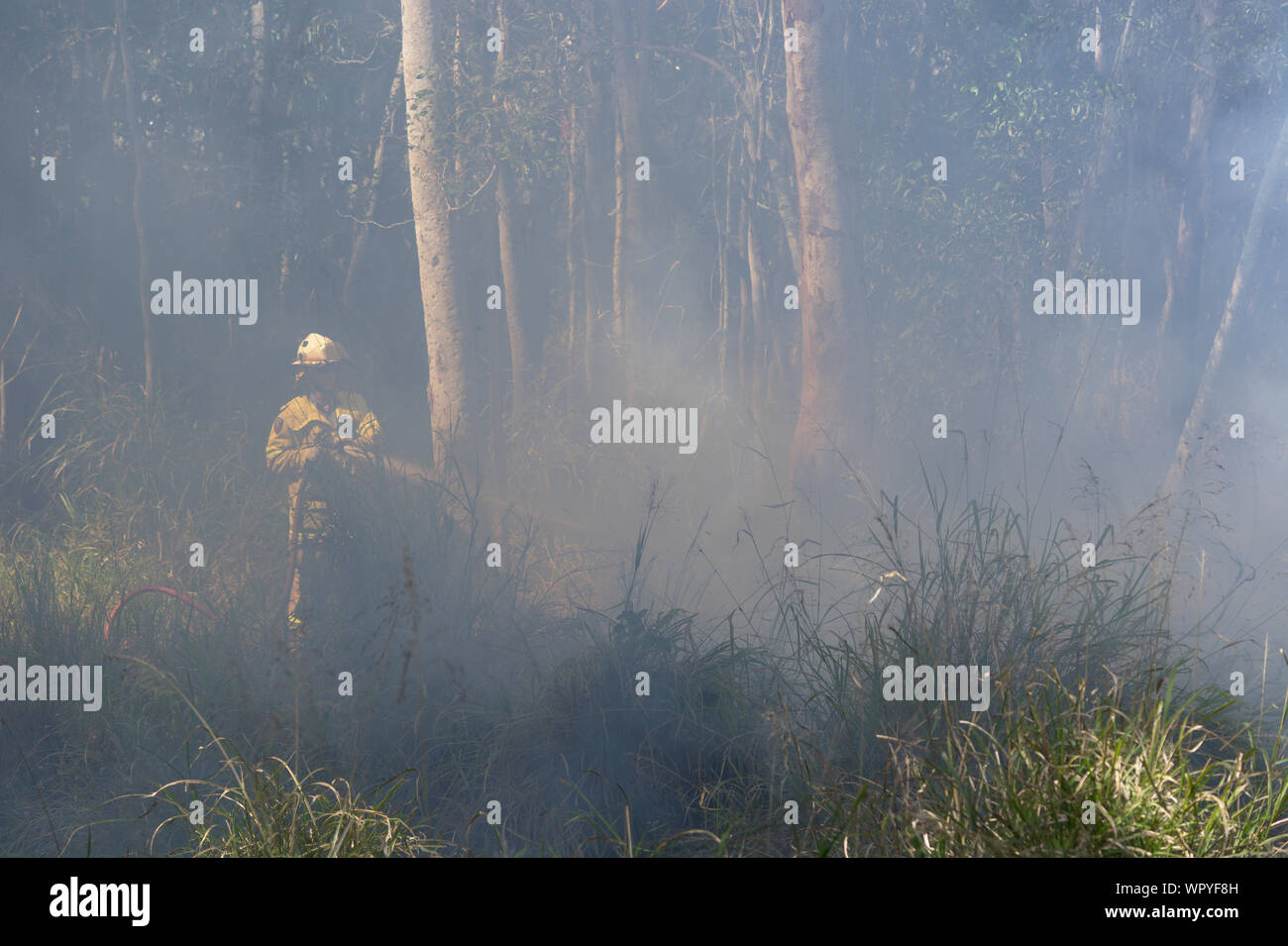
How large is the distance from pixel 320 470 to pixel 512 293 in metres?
3.81

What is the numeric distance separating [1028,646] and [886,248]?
23.8ft

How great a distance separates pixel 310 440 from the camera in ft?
16.0

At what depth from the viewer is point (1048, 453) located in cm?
846

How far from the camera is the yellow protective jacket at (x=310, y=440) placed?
15.3ft

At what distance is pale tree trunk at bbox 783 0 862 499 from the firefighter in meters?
2.78

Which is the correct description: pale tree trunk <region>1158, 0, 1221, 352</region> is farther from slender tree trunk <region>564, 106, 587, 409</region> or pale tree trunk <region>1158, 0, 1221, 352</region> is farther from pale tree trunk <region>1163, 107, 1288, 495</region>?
slender tree trunk <region>564, 106, 587, 409</region>

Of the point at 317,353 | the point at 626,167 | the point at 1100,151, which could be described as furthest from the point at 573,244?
the point at 317,353

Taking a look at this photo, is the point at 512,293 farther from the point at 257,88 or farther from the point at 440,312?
the point at 257,88

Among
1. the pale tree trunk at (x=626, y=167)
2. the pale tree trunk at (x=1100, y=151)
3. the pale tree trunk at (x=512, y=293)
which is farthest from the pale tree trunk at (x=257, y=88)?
the pale tree trunk at (x=1100, y=151)

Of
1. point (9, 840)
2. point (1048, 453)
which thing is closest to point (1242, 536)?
point (1048, 453)

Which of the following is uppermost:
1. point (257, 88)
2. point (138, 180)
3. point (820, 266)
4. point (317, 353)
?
point (257, 88)

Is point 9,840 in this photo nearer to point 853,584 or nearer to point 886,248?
point 853,584

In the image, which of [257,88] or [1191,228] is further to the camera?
[1191,228]

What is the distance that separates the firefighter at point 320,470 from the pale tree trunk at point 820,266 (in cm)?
278
